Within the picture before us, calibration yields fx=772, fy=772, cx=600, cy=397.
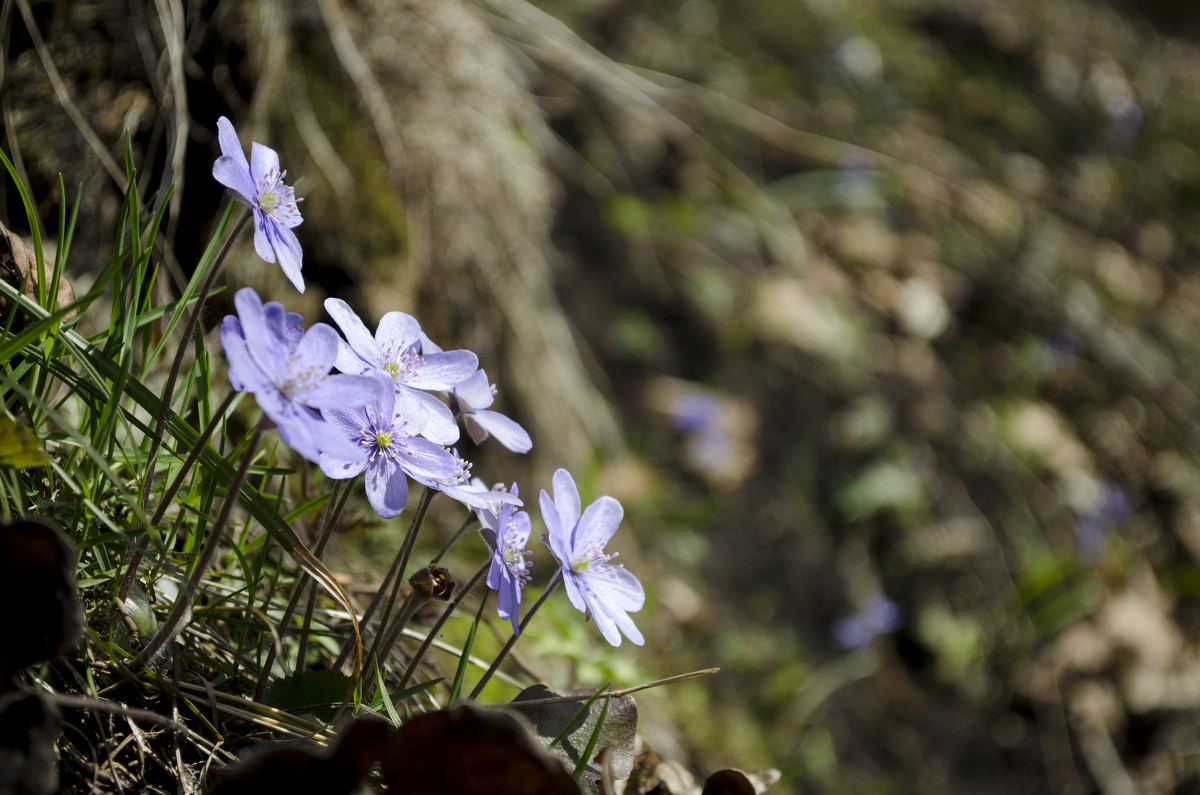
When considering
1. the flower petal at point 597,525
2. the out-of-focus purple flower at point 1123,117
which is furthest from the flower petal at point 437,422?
the out-of-focus purple flower at point 1123,117

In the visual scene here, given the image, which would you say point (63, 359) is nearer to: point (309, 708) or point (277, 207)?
point (277, 207)

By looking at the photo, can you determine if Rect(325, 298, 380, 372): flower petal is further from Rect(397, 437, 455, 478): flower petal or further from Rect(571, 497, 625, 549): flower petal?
Rect(571, 497, 625, 549): flower petal

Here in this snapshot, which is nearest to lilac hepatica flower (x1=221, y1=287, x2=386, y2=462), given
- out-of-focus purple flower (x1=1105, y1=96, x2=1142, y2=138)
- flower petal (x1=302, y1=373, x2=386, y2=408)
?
flower petal (x1=302, y1=373, x2=386, y2=408)

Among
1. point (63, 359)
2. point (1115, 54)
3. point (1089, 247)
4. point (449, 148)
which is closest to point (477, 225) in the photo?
point (449, 148)

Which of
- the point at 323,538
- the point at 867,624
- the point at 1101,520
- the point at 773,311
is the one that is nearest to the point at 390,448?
the point at 323,538

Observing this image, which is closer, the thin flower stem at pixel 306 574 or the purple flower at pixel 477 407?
the thin flower stem at pixel 306 574

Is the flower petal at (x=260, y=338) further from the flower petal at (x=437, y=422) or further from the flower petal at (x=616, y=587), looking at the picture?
the flower petal at (x=616, y=587)

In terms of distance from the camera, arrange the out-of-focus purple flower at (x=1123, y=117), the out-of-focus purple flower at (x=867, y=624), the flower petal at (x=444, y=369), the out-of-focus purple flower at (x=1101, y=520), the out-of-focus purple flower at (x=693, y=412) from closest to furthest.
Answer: the flower petal at (x=444, y=369) < the out-of-focus purple flower at (x=867, y=624) < the out-of-focus purple flower at (x=693, y=412) < the out-of-focus purple flower at (x=1101, y=520) < the out-of-focus purple flower at (x=1123, y=117)
